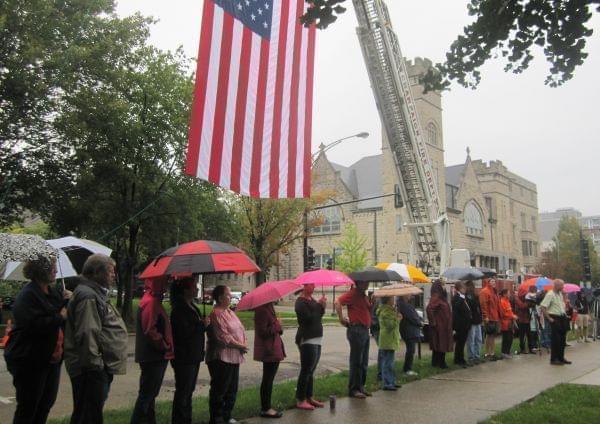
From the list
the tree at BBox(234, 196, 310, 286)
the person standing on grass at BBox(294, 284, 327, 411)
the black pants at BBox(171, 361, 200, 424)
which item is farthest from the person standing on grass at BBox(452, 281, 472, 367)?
the tree at BBox(234, 196, 310, 286)

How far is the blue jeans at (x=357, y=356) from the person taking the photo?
8734mm

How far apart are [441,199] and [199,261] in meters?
47.9

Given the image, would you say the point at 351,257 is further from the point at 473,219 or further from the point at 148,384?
the point at 148,384

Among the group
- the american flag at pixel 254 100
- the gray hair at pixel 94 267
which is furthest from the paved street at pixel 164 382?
the american flag at pixel 254 100

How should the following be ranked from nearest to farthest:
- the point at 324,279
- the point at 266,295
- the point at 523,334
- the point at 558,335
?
the point at 266,295, the point at 324,279, the point at 558,335, the point at 523,334

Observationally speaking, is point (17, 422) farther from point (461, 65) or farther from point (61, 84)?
point (61, 84)

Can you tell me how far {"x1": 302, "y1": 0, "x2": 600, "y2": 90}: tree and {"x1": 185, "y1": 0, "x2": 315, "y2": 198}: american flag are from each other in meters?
1.43

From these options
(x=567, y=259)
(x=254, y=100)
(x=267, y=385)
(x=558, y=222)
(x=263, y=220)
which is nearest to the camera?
(x=267, y=385)

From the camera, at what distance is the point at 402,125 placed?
2023 centimetres

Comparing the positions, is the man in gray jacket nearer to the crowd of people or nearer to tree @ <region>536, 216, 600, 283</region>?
the crowd of people

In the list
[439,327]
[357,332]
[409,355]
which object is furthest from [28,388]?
[439,327]

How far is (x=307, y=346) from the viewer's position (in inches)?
317

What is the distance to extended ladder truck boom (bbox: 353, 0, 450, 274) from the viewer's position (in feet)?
62.1

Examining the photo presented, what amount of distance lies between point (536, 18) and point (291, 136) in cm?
405
